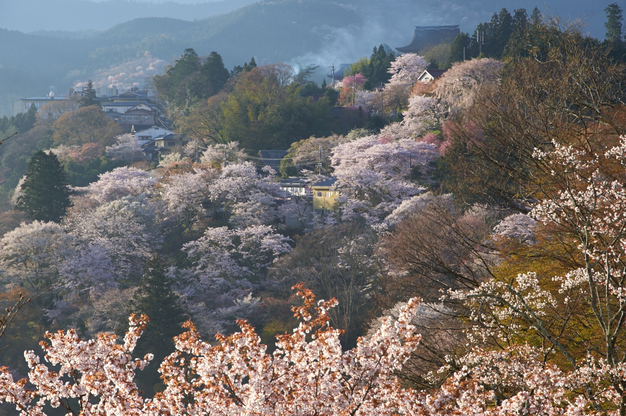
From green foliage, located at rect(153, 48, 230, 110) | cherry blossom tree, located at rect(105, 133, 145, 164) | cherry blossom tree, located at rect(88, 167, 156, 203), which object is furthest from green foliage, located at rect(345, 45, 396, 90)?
cherry blossom tree, located at rect(88, 167, 156, 203)

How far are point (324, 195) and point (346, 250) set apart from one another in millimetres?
6329

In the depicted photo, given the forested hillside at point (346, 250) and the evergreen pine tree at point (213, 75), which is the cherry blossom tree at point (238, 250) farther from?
the evergreen pine tree at point (213, 75)

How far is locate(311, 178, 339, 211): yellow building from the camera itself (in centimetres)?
2598

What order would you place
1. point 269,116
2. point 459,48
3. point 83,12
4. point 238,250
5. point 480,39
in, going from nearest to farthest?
point 238,250 < point 269,116 < point 480,39 < point 459,48 < point 83,12

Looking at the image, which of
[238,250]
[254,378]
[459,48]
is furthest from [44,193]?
[459,48]

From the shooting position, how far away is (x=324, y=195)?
86.9ft

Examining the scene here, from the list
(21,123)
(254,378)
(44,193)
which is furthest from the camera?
(21,123)

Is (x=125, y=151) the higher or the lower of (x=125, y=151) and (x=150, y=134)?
the lower

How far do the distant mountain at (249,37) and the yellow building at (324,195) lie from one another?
67.3 m

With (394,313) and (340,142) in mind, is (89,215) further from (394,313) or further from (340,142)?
(394,313)

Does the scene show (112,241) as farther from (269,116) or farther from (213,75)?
(213,75)

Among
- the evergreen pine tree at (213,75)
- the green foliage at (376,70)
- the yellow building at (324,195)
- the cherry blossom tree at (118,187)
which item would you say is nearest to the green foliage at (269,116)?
the cherry blossom tree at (118,187)

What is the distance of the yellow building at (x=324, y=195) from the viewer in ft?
85.2

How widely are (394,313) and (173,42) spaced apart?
4162 inches
